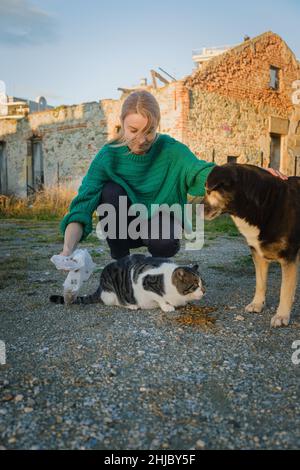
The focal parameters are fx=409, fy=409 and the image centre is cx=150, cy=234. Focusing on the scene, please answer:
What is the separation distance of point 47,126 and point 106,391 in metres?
17.1

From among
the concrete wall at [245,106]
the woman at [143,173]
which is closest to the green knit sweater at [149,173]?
the woman at [143,173]

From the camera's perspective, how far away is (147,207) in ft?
11.8

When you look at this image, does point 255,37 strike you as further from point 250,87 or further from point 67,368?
point 67,368

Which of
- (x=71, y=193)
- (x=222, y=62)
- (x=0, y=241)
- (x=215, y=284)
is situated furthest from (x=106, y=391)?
(x=222, y=62)

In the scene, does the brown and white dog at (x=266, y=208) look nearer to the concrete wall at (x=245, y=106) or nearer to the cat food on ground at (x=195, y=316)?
the cat food on ground at (x=195, y=316)

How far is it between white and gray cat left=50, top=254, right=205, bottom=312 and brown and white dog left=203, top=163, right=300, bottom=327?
0.60 meters

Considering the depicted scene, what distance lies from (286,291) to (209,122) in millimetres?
11763

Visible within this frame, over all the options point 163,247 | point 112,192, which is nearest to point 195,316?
point 163,247

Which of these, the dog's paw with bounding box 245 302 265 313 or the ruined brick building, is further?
the ruined brick building

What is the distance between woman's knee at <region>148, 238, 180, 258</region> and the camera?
3.69 meters

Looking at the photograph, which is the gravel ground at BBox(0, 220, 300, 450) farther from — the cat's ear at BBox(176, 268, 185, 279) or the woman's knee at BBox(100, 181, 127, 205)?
the woman's knee at BBox(100, 181, 127, 205)

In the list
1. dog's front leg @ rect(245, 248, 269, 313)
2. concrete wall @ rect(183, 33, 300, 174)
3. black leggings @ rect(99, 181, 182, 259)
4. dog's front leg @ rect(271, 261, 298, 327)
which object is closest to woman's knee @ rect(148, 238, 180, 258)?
black leggings @ rect(99, 181, 182, 259)

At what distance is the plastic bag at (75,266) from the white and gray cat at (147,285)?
0.20 metres

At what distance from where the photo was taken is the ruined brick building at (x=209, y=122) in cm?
1335
